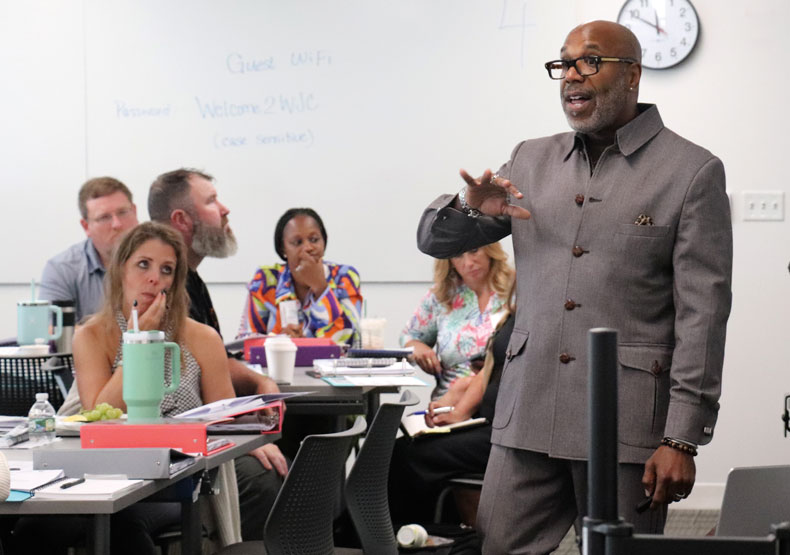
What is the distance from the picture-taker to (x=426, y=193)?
5.20 meters

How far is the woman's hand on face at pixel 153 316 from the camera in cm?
285

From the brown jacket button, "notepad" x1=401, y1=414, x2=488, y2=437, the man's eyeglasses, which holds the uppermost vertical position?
the man's eyeglasses

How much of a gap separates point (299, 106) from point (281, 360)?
2218 mm

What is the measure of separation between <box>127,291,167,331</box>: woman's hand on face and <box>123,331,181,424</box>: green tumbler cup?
1.52 ft

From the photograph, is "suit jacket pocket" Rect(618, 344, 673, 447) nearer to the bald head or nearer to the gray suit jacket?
the gray suit jacket

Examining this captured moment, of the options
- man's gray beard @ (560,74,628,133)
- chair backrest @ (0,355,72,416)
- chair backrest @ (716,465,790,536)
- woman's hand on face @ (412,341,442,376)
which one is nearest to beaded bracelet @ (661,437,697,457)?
man's gray beard @ (560,74,628,133)

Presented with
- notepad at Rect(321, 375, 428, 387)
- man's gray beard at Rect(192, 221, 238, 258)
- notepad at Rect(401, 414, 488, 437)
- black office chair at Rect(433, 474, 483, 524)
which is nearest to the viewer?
notepad at Rect(321, 375, 428, 387)

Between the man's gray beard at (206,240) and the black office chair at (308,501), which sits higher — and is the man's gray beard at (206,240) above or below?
above

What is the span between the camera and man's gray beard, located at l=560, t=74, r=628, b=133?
197 centimetres

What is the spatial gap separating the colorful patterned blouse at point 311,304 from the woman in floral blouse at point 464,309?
287 mm

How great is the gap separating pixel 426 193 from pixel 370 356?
1.58m

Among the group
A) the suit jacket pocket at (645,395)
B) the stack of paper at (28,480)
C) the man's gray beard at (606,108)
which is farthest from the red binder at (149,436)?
the man's gray beard at (606,108)

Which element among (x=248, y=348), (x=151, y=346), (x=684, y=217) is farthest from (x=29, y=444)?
(x=248, y=348)

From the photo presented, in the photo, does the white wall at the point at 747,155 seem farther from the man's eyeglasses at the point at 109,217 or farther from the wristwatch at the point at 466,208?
the wristwatch at the point at 466,208
